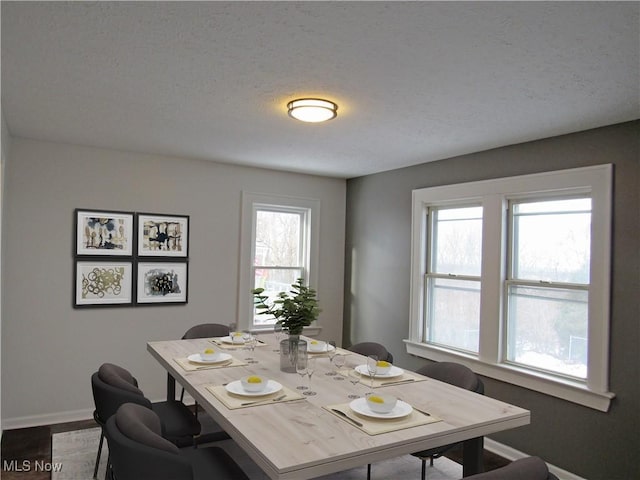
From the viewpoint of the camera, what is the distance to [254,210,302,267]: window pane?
5.09 metres

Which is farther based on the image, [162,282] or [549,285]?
[162,282]

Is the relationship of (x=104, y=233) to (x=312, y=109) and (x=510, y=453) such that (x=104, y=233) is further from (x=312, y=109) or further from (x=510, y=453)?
(x=510, y=453)

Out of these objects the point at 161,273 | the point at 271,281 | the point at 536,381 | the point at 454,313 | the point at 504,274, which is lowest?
the point at 536,381

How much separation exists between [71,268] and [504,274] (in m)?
3.66

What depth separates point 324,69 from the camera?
2.25 m

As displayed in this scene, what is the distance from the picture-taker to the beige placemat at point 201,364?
107 inches

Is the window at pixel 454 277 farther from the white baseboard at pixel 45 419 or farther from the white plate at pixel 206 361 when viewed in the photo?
the white baseboard at pixel 45 419

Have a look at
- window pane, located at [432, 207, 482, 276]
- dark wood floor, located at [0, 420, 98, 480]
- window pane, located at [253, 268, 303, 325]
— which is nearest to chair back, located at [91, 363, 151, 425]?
dark wood floor, located at [0, 420, 98, 480]

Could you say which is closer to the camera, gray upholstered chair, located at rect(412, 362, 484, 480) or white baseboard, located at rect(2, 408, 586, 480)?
gray upholstered chair, located at rect(412, 362, 484, 480)

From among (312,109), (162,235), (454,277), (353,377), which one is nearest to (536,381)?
(454,277)

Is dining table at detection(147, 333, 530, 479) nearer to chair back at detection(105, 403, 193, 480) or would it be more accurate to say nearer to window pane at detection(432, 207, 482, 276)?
chair back at detection(105, 403, 193, 480)

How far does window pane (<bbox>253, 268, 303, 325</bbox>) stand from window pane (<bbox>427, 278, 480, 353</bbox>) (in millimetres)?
1599

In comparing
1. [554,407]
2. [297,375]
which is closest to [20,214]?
[297,375]

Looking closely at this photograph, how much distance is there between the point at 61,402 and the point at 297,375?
8.46 ft
